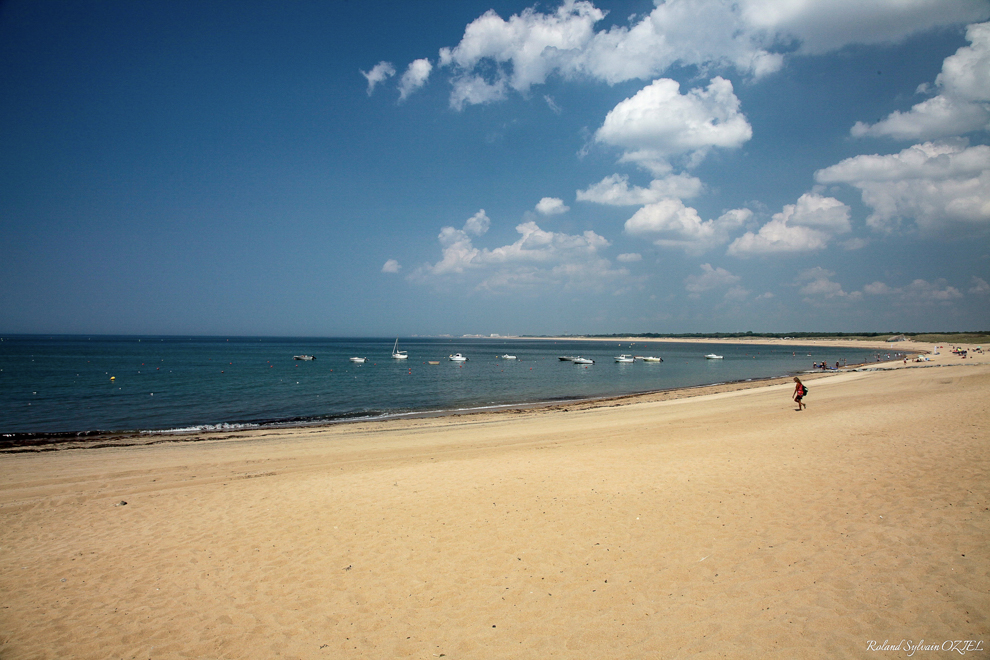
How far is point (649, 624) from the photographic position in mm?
5352

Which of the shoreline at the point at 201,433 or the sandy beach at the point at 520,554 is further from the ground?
the sandy beach at the point at 520,554

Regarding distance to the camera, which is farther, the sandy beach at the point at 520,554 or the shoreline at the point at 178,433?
the shoreline at the point at 178,433

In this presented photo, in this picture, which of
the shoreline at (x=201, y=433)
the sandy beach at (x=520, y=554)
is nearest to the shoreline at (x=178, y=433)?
the shoreline at (x=201, y=433)

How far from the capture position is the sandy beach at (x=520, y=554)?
17.4 feet

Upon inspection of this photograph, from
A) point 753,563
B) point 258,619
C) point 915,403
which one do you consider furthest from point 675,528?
A: point 915,403

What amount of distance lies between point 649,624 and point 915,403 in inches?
916

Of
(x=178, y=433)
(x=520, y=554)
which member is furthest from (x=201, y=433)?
(x=520, y=554)

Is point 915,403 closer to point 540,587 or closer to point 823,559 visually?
point 823,559

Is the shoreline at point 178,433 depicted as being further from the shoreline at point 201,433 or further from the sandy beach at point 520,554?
the sandy beach at point 520,554

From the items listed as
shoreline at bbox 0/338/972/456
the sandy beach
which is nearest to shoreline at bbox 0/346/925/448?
shoreline at bbox 0/338/972/456

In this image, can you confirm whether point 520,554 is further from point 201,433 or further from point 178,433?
point 178,433

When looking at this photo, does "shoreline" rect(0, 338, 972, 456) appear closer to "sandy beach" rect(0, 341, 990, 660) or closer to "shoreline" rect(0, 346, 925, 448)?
"shoreline" rect(0, 346, 925, 448)

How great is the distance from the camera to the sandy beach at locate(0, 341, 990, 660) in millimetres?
5316

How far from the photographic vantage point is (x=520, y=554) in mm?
7285
